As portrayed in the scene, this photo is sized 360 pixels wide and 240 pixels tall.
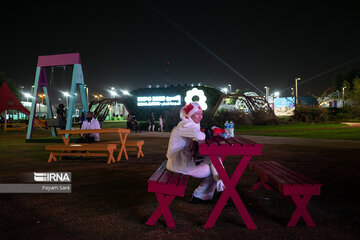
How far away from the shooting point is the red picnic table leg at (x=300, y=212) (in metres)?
3.39

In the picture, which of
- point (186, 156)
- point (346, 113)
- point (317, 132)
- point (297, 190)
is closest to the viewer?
point (297, 190)

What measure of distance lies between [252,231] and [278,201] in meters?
1.31

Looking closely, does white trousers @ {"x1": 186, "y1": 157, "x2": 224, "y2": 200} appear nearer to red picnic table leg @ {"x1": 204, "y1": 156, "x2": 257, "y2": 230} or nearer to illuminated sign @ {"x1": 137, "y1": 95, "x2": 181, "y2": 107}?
red picnic table leg @ {"x1": 204, "y1": 156, "x2": 257, "y2": 230}

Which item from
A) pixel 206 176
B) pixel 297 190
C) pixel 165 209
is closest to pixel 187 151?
pixel 206 176

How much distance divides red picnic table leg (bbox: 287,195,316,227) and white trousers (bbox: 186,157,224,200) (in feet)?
3.66

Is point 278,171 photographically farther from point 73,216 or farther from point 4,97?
point 4,97

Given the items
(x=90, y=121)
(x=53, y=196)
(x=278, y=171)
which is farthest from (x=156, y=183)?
(x=90, y=121)

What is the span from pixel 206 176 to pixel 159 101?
117 ft

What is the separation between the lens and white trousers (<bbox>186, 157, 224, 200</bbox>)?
4.09m

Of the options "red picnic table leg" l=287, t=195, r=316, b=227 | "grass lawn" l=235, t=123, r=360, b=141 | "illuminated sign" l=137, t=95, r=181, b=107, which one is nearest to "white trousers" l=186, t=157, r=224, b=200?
"red picnic table leg" l=287, t=195, r=316, b=227

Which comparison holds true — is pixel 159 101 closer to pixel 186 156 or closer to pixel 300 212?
pixel 186 156

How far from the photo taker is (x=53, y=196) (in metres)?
4.81

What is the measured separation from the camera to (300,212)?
11.2 ft

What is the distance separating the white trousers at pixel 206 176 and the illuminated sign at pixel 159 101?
34588 mm
